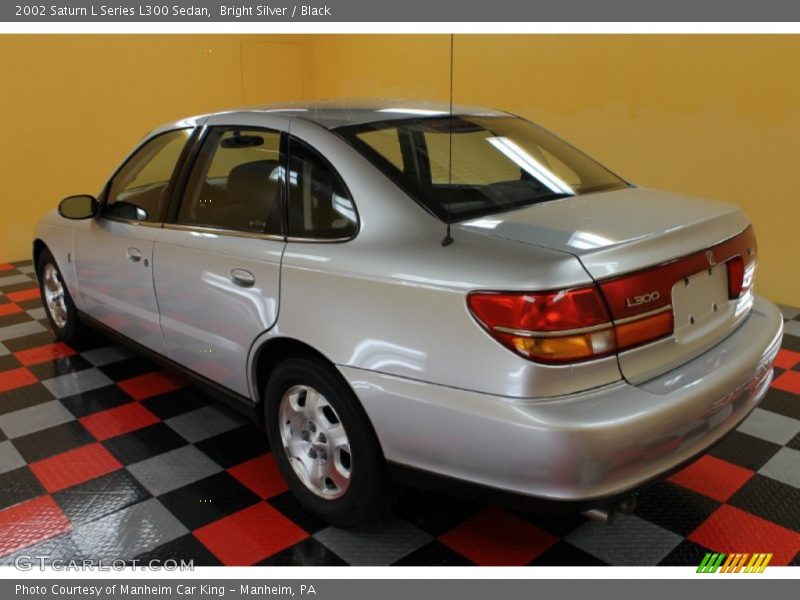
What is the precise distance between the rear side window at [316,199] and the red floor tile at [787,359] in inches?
99.6

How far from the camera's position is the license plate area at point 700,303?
1.72 m

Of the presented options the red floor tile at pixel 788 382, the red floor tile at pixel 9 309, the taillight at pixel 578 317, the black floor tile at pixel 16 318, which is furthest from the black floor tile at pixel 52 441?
the red floor tile at pixel 788 382

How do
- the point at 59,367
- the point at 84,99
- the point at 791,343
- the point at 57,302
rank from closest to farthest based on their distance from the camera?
the point at 59,367, the point at 791,343, the point at 57,302, the point at 84,99

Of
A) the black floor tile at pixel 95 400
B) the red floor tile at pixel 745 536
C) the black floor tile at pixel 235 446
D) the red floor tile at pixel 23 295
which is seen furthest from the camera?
the red floor tile at pixel 23 295

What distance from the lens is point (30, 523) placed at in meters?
2.18

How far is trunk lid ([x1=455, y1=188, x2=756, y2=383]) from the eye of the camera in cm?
160

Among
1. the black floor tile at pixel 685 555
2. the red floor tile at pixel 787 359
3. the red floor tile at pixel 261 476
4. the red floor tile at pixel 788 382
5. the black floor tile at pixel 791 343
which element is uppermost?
the black floor tile at pixel 791 343

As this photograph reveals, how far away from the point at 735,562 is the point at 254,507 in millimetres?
1455

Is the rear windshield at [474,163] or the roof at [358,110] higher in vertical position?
the roof at [358,110]

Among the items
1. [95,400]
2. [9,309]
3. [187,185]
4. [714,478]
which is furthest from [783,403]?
[9,309]

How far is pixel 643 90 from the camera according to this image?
4582mm

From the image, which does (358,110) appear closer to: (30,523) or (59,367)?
(30,523)

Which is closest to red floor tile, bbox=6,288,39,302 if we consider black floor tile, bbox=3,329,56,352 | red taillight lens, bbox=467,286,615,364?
black floor tile, bbox=3,329,56,352

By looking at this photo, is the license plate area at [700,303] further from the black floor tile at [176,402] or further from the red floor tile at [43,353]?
the red floor tile at [43,353]
